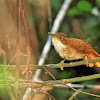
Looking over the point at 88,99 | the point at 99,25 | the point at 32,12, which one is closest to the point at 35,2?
the point at 32,12

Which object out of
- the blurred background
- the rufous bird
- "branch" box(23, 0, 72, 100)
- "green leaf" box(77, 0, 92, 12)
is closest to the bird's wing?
the rufous bird

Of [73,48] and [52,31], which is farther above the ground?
[52,31]

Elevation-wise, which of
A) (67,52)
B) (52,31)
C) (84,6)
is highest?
(84,6)

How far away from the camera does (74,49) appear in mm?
1714

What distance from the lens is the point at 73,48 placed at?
1.72 metres

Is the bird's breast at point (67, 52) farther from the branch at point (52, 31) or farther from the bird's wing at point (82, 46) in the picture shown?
the branch at point (52, 31)

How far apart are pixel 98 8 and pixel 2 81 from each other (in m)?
2.31

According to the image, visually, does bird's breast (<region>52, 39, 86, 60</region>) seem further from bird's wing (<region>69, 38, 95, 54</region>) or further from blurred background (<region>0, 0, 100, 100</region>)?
blurred background (<region>0, 0, 100, 100</region>)

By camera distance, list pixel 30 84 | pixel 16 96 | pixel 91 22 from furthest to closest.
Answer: pixel 91 22, pixel 30 84, pixel 16 96

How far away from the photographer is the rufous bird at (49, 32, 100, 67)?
1.70 meters

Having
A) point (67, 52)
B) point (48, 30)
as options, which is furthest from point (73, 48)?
point (48, 30)

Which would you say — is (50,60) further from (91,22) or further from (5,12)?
(91,22)

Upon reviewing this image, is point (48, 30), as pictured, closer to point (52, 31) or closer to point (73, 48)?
point (52, 31)

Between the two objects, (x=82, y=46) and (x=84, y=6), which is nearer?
(x=82, y=46)
